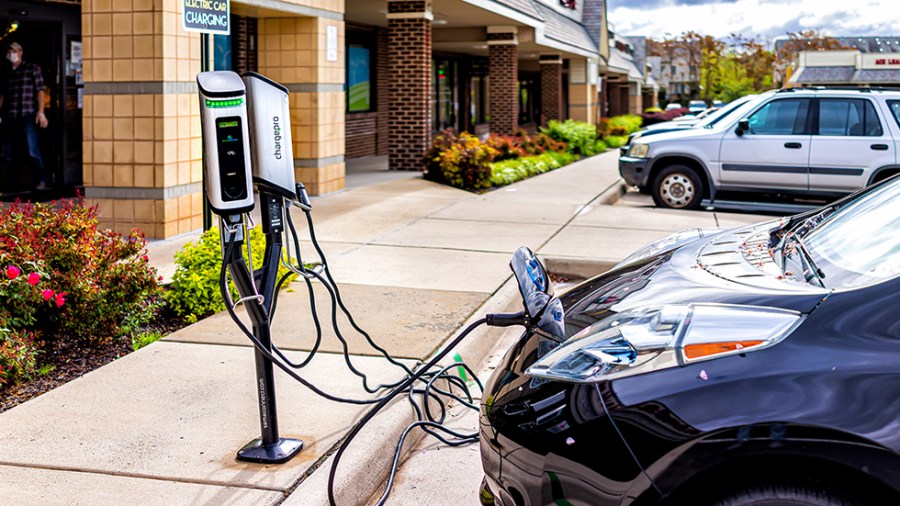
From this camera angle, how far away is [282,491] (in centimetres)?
408

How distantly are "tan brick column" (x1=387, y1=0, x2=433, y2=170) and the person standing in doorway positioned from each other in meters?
7.47

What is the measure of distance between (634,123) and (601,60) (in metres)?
2.95

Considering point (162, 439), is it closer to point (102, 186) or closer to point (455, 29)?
point (102, 186)

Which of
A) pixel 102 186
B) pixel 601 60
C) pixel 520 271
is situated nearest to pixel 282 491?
pixel 520 271

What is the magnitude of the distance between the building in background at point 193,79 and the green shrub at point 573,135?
6.34 ft

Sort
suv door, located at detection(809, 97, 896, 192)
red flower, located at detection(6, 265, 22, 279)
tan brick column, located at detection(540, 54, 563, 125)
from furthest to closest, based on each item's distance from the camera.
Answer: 1. tan brick column, located at detection(540, 54, 563, 125)
2. suv door, located at detection(809, 97, 896, 192)
3. red flower, located at detection(6, 265, 22, 279)

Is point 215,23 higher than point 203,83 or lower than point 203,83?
higher

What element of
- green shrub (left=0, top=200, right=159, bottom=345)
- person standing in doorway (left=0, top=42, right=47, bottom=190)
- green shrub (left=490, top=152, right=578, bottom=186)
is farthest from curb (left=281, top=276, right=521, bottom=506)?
green shrub (left=490, top=152, right=578, bottom=186)

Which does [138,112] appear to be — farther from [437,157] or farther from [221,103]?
[437,157]

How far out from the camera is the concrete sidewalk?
4.16 m

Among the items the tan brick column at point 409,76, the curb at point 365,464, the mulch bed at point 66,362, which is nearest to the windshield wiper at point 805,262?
the curb at point 365,464

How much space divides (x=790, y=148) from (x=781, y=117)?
521 mm

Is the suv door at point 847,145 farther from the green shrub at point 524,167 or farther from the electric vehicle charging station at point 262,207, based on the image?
the electric vehicle charging station at point 262,207

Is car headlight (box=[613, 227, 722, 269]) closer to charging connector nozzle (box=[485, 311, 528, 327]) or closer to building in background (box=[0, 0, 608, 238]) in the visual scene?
charging connector nozzle (box=[485, 311, 528, 327])
